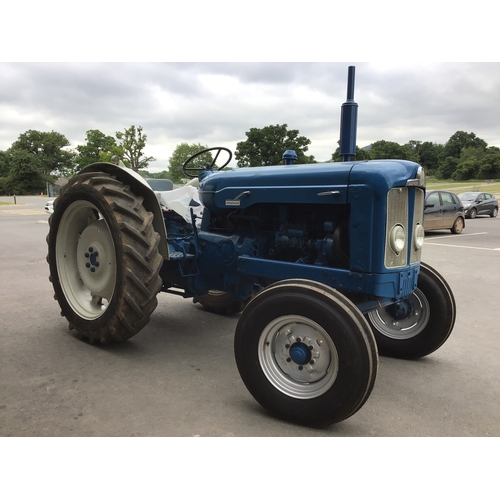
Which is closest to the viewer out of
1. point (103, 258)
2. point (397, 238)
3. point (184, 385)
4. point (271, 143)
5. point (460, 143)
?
point (397, 238)

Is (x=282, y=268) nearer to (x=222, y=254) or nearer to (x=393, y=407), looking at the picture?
(x=222, y=254)

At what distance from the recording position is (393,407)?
2836 millimetres

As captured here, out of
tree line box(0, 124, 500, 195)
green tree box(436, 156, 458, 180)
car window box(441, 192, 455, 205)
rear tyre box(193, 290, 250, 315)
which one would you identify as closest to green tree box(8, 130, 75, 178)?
tree line box(0, 124, 500, 195)

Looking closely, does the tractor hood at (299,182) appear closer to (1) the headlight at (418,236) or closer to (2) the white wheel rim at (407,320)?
(1) the headlight at (418,236)

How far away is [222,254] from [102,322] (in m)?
1.15

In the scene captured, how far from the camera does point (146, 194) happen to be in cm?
375

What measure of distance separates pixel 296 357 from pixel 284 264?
0.77 m

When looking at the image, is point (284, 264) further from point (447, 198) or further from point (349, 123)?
point (447, 198)

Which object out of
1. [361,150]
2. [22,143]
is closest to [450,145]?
[22,143]

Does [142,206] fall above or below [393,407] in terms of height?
above

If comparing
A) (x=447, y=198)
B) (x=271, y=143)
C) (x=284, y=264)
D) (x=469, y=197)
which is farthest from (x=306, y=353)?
(x=469, y=197)

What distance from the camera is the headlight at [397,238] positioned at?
2906 millimetres

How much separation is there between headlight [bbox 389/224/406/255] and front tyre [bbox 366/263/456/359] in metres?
0.83

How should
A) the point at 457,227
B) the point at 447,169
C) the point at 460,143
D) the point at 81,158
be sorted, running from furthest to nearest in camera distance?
1. the point at 460,143
2. the point at 447,169
3. the point at 81,158
4. the point at 457,227
